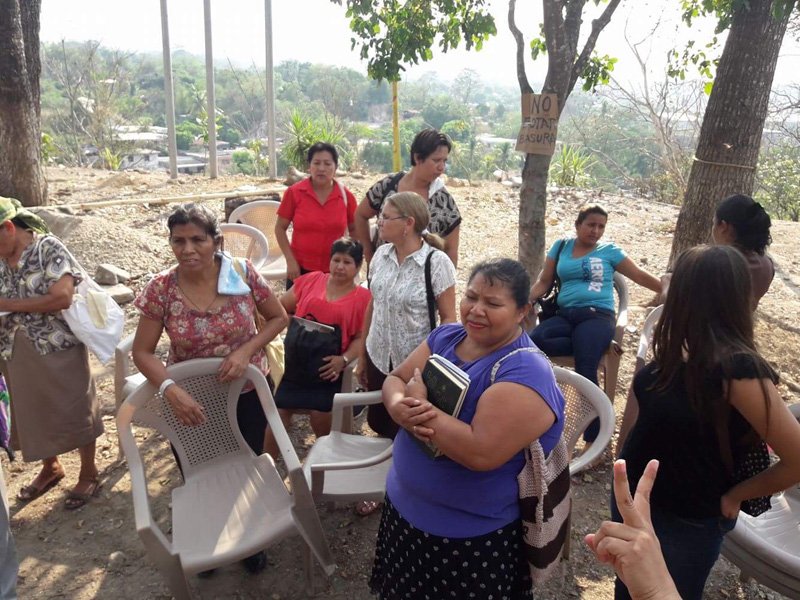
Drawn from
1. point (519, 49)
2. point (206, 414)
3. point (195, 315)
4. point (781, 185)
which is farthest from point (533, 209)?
point (781, 185)

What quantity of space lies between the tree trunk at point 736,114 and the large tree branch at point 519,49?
1.71 meters

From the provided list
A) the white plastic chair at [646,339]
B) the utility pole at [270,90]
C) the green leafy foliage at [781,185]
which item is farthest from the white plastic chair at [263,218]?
the green leafy foliage at [781,185]

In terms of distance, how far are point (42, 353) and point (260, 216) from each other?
2.79 metres

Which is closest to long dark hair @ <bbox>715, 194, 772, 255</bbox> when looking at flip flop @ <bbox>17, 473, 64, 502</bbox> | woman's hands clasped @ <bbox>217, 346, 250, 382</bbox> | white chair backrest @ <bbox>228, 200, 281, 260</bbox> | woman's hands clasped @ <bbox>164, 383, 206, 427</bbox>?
woman's hands clasped @ <bbox>217, 346, 250, 382</bbox>

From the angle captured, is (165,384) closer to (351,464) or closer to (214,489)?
(214,489)

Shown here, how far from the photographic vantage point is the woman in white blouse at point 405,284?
273 cm

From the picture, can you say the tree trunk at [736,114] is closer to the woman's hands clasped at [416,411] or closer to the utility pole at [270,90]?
the woman's hands clasped at [416,411]

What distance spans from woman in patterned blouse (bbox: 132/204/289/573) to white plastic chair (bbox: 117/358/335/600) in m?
0.09

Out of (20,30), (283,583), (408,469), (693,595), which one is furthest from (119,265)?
(693,595)

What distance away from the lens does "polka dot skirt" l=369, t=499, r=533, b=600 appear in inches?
69.9

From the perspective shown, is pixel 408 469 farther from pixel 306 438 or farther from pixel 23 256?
pixel 23 256

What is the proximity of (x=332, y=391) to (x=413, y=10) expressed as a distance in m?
2.60

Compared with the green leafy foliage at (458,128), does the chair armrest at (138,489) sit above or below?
below

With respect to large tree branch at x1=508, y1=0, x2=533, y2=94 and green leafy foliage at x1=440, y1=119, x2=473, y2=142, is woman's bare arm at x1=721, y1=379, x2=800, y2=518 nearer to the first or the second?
large tree branch at x1=508, y1=0, x2=533, y2=94
